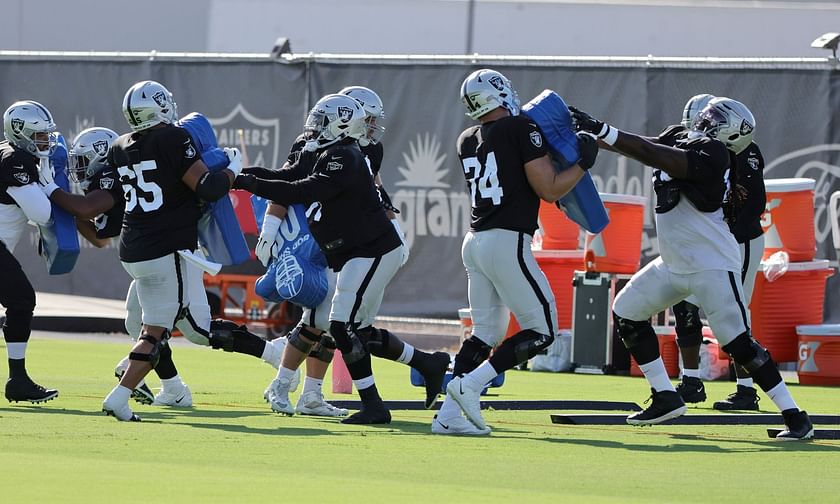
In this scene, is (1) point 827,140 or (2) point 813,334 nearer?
(2) point 813,334

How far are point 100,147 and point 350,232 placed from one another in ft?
8.26

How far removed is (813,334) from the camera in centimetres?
1480

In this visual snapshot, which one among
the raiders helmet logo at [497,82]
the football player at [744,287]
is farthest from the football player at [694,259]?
the football player at [744,287]

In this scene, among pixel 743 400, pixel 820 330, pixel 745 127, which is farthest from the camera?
pixel 820 330

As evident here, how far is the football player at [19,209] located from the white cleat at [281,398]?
150 centimetres

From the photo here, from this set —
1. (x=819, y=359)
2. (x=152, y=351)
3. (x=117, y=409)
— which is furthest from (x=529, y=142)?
(x=819, y=359)

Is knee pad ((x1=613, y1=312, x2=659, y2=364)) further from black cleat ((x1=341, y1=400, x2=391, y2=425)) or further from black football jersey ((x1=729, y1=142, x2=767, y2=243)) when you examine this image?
black football jersey ((x1=729, y1=142, x2=767, y2=243))

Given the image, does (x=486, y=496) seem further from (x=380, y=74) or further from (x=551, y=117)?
(x=380, y=74)

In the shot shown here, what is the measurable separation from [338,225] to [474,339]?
1102 mm

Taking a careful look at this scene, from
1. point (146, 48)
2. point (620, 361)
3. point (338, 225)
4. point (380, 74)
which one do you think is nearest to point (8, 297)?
point (338, 225)

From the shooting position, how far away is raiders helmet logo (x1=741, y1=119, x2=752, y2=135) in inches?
392

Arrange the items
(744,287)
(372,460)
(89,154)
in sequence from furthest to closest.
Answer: (744,287), (89,154), (372,460)

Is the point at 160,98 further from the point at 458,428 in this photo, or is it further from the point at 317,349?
the point at 458,428

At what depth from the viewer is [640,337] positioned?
1014cm
